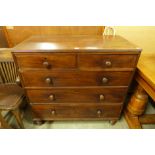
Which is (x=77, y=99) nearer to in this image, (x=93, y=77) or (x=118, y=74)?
(x=93, y=77)

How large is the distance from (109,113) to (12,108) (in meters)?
1.00

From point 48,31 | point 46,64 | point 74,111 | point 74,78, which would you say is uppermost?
point 48,31

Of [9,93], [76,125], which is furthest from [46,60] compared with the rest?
[76,125]

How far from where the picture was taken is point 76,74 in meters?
0.99

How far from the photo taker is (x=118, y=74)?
100cm

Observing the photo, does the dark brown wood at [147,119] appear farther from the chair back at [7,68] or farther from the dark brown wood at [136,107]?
the chair back at [7,68]

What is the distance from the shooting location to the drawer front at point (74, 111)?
123cm

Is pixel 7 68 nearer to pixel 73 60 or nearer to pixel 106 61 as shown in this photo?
pixel 73 60

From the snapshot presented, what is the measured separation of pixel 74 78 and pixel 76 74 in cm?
5

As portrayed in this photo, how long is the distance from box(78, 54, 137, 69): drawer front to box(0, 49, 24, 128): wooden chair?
2.45ft

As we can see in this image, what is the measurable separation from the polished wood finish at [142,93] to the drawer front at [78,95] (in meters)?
0.19

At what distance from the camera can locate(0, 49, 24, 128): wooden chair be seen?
1.10 meters
